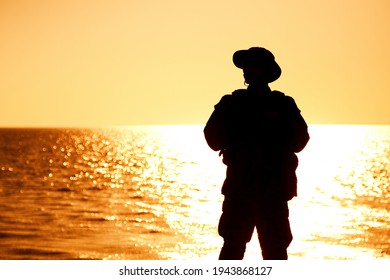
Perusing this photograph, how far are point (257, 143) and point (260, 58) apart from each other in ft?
Answer: 2.43

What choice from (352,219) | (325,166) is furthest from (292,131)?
(325,166)

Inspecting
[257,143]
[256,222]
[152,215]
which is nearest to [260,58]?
[257,143]

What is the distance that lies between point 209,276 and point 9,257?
32.6 metres

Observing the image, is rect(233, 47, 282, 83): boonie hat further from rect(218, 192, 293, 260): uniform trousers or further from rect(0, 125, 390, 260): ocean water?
rect(0, 125, 390, 260): ocean water

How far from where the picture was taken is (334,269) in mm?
7273

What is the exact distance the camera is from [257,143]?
17.9 feet

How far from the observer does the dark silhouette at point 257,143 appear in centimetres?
544

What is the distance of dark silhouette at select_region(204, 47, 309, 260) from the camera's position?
5.44m

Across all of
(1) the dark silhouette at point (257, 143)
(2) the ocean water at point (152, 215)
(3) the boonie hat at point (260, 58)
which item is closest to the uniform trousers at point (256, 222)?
(1) the dark silhouette at point (257, 143)

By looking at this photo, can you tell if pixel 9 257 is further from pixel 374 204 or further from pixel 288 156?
pixel 374 204

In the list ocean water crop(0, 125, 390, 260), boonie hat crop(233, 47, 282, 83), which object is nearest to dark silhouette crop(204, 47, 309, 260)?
boonie hat crop(233, 47, 282, 83)

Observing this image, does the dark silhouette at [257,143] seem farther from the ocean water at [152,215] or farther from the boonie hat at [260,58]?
the ocean water at [152,215]

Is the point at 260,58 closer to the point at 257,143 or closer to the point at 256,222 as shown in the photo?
the point at 257,143

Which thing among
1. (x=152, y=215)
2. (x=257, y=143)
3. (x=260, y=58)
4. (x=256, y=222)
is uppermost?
(x=152, y=215)
